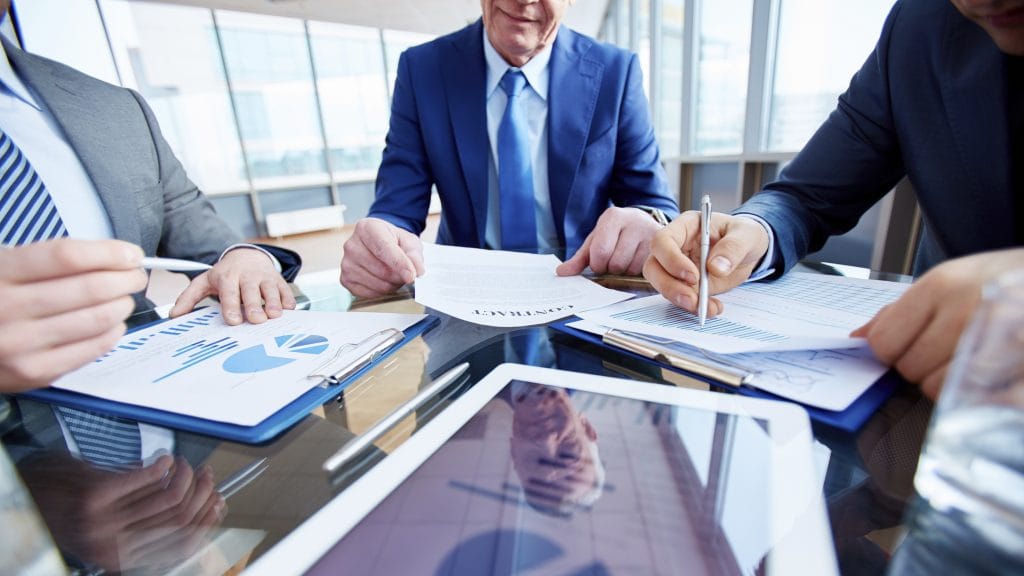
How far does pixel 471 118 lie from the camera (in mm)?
1017

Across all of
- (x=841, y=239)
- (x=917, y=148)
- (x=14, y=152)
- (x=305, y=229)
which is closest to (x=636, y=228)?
(x=917, y=148)

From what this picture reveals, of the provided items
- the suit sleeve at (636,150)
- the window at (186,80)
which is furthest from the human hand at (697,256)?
the window at (186,80)

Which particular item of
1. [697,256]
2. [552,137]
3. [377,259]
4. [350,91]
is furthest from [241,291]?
[350,91]

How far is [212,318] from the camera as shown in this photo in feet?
1.91

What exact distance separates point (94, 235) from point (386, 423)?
0.81 metres

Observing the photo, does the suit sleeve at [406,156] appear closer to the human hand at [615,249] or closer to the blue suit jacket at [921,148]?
the human hand at [615,249]

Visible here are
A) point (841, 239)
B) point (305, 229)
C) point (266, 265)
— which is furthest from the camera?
point (305, 229)

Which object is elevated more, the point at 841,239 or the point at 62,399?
the point at 62,399

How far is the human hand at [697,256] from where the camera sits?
48 centimetres

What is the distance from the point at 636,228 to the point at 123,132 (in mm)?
990

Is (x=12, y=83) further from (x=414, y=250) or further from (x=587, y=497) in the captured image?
(x=587, y=497)

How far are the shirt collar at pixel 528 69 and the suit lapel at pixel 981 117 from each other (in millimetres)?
694

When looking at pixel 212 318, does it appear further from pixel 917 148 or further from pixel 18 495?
pixel 917 148

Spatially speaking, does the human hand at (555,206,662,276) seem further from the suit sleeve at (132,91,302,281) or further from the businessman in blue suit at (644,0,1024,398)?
the suit sleeve at (132,91,302,281)
